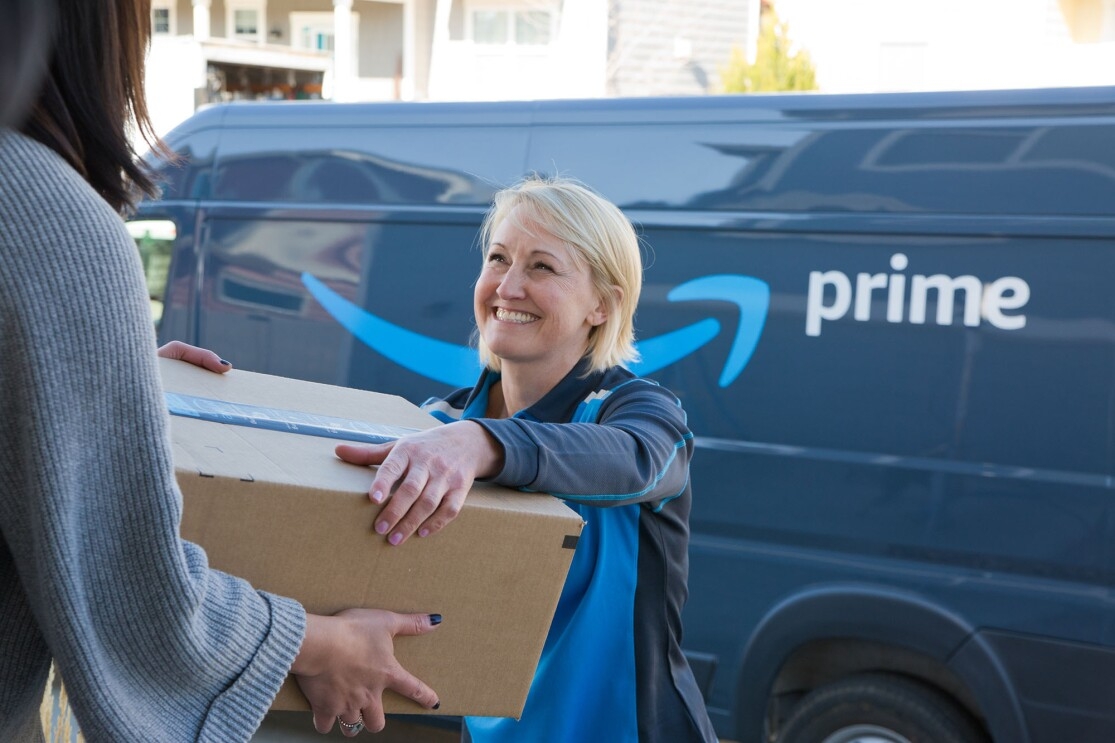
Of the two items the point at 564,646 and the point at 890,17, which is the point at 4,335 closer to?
the point at 564,646

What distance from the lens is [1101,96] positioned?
3383mm

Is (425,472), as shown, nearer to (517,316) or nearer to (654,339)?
(517,316)

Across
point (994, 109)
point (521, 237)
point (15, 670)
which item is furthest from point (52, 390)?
point (994, 109)

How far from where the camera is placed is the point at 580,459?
167cm

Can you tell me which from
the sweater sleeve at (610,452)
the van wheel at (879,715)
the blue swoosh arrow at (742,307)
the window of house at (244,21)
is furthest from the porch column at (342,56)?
the sweater sleeve at (610,452)

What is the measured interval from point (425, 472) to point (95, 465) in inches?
17.0

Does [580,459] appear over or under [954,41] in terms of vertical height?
under

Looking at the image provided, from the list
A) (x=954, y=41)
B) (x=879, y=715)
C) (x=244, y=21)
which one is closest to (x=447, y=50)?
(x=244, y=21)

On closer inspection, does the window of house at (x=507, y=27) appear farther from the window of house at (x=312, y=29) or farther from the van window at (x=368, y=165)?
the van window at (x=368, y=165)

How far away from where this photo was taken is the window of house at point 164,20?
21.6 meters

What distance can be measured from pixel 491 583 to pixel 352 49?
61.9 feet

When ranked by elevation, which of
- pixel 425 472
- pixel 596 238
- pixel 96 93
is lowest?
pixel 425 472

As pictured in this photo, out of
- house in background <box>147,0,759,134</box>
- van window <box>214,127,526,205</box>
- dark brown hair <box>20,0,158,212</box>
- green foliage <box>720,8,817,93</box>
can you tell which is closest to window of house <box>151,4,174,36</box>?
house in background <box>147,0,759,134</box>

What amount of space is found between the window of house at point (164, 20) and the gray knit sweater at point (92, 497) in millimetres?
21843
